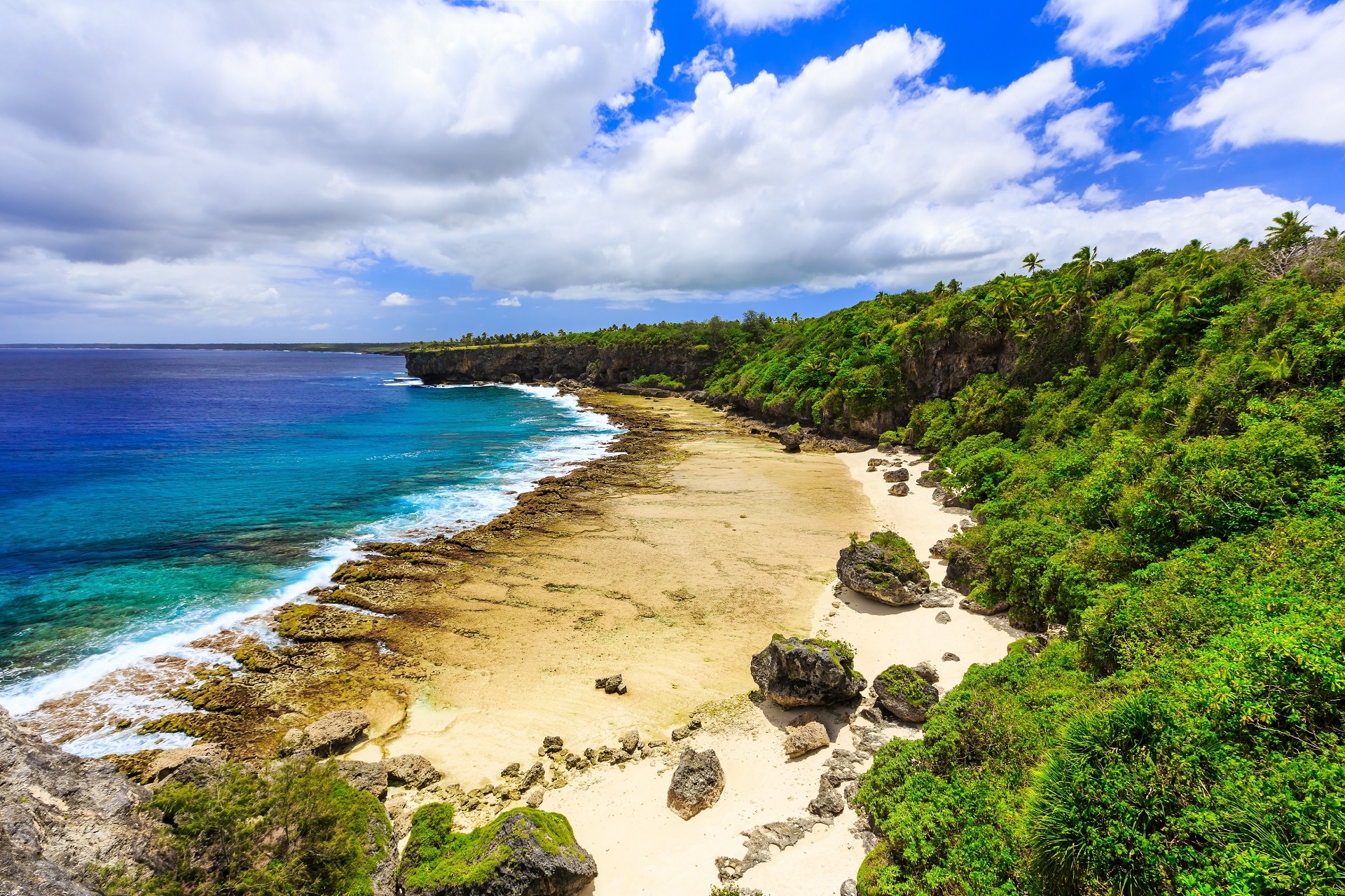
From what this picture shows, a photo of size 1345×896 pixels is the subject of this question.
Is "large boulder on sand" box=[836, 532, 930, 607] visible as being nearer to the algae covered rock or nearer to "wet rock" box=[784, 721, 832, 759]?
"wet rock" box=[784, 721, 832, 759]

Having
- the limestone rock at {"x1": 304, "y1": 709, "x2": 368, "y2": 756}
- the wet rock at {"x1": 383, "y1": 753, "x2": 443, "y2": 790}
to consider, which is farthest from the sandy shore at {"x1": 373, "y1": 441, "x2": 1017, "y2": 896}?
the limestone rock at {"x1": 304, "y1": 709, "x2": 368, "y2": 756}

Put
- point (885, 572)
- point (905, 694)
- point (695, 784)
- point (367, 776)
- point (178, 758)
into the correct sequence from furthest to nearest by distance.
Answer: point (885, 572) → point (905, 694) → point (178, 758) → point (367, 776) → point (695, 784)

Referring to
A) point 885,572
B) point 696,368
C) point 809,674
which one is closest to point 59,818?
point 809,674

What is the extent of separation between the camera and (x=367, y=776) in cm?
1378

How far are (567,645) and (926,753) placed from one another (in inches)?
537

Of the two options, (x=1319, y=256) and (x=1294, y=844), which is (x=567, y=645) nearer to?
(x=1294, y=844)

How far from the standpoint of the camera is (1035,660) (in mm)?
13727

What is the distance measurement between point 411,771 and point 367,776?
3.65 ft

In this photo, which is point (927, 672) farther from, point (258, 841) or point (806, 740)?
point (258, 841)

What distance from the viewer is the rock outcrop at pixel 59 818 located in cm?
703

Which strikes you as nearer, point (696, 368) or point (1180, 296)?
point (1180, 296)

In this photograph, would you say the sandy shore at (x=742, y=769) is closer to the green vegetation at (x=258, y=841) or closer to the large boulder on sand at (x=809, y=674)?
the large boulder on sand at (x=809, y=674)

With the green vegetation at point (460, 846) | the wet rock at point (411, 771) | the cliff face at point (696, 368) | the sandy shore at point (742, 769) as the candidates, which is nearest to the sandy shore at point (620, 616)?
the sandy shore at point (742, 769)

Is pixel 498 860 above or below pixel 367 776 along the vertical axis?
above
